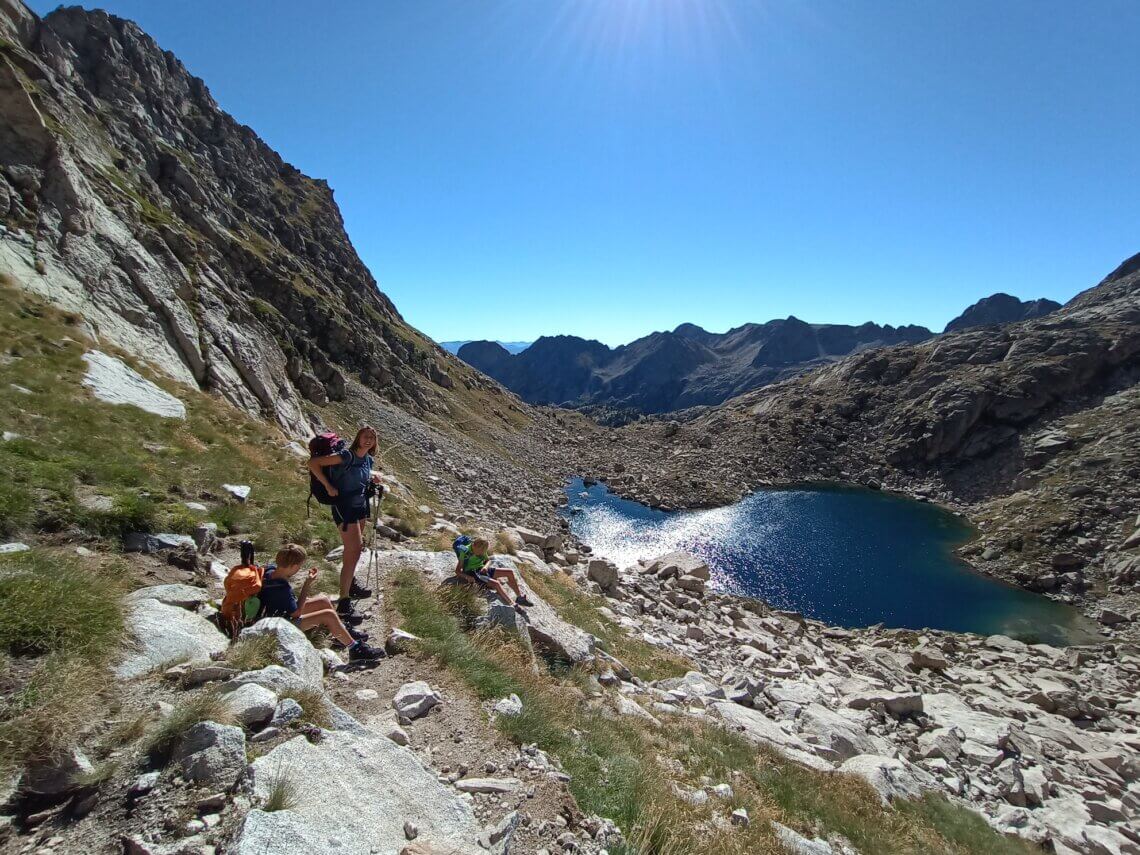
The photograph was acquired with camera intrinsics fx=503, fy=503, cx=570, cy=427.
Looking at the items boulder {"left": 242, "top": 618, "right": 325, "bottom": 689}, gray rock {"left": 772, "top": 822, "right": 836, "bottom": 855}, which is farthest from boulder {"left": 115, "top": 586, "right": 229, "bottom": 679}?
gray rock {"left": 772, "top": 822, "right": 836, "bottom": 855}

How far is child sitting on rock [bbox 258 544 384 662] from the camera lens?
720cm

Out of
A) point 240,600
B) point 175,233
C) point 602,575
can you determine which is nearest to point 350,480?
point 240,600

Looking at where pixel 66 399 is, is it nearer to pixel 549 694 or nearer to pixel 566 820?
pixel 549 694

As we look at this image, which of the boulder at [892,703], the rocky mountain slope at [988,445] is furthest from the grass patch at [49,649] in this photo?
the rocky mountain slope at [988,445]

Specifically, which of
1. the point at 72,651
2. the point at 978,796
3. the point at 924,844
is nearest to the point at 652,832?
the point at 72,651

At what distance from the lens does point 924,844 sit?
364 inches

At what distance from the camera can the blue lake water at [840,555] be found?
123 feet

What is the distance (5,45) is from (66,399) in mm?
37895

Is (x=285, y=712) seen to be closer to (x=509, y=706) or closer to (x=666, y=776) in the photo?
(x=509, y=706)

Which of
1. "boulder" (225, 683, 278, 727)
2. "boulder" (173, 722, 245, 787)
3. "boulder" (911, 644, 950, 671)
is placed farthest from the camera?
"boulder" (911, 644, 950, 671)

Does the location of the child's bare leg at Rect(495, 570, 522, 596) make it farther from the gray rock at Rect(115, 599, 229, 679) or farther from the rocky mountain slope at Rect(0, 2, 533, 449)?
the rocky mountain slope at Rect(0, 2, 533, 449)

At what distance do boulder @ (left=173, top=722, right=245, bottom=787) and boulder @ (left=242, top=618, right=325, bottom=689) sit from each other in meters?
1.49

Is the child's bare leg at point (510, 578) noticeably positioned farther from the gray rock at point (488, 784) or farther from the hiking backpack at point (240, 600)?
the gray rock at point (488, 784)

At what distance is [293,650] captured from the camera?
19.8 feet
